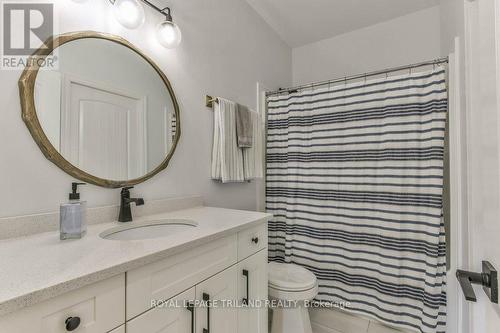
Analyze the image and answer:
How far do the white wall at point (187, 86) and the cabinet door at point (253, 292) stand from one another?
1.90ft

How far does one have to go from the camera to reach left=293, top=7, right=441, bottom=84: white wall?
2180 millimetres

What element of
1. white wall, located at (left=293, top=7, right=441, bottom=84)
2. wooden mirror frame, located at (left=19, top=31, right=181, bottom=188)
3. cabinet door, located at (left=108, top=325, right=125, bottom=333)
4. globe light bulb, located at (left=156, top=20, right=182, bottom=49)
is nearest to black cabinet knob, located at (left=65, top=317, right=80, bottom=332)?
cabinet door, located at (left=108, top=325, right=125, bottom=333)

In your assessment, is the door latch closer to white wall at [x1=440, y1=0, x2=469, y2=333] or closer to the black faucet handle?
white wall at [x1=440, y1=0, x2=469, y2=333]

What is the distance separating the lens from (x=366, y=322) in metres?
Result: 1.79

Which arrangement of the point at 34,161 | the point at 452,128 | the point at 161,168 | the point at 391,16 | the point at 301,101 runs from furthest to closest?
1. the point at 391,16
2. the point at 301,101
3. the point at 452,128
4. the point at 161,168
5. the point at 34,161

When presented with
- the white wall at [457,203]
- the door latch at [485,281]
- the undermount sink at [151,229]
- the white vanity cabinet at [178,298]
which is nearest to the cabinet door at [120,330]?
the white vanity cabinet at [178,298]

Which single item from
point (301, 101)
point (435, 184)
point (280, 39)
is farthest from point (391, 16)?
point (435, 184)

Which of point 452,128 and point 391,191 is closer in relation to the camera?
point 452,128

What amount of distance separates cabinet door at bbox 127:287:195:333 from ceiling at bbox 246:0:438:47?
88.7 inches

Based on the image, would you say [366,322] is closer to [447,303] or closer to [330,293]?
[330,293]

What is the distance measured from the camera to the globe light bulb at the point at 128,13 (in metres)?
1.10

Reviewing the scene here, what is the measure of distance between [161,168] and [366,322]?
183cm

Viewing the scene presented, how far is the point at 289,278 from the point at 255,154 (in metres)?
0.94

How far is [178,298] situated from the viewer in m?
0.80
